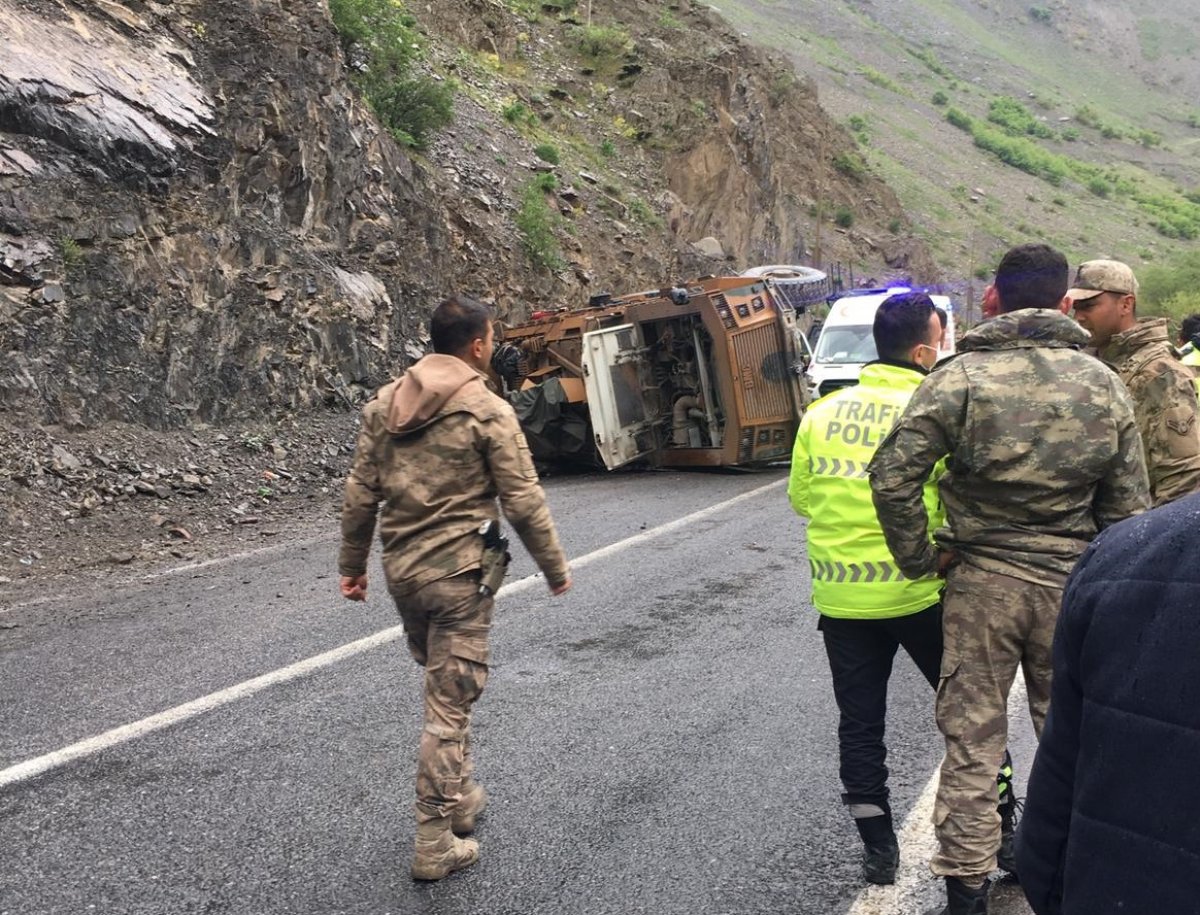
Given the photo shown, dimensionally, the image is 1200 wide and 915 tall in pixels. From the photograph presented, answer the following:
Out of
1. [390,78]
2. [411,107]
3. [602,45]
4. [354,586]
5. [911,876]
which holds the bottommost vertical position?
[911,876]

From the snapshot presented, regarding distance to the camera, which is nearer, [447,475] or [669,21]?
[447,475]

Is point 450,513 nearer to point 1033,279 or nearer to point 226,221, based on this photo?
point 1033,279

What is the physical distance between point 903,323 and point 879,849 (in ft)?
5.58

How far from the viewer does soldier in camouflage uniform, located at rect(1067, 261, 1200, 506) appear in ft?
14.5

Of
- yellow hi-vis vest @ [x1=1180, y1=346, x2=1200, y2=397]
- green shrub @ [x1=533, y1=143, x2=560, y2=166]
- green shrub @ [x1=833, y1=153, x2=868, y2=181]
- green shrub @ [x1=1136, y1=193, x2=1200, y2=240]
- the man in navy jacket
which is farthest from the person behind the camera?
green shrub @ [x1=1136, y1=193, x2=1200, y2=240]

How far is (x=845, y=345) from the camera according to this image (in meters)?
16.3

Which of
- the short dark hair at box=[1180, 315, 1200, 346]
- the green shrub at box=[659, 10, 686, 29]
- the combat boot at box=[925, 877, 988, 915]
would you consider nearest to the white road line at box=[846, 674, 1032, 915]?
the combat boot at box=[925, 877, 988, 915]

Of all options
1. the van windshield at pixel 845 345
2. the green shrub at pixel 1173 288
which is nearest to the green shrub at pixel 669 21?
the van windshield at pixel 845 345

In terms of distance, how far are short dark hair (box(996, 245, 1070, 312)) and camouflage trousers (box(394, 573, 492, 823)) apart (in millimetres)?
1965

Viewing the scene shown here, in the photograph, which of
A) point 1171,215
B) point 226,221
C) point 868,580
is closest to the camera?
point 868,580

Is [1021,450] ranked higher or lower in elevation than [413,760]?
higher

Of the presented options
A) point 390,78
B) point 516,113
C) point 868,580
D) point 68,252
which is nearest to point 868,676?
point 868,580

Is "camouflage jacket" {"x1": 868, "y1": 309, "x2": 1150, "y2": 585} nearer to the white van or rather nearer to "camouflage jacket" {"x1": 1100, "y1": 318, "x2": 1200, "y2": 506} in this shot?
"camouflage jacket" {"x1": 1100, "y1": 318, "x2": 1200, "y2": 506}

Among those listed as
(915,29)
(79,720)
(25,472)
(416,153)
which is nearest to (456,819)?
(79,720)
